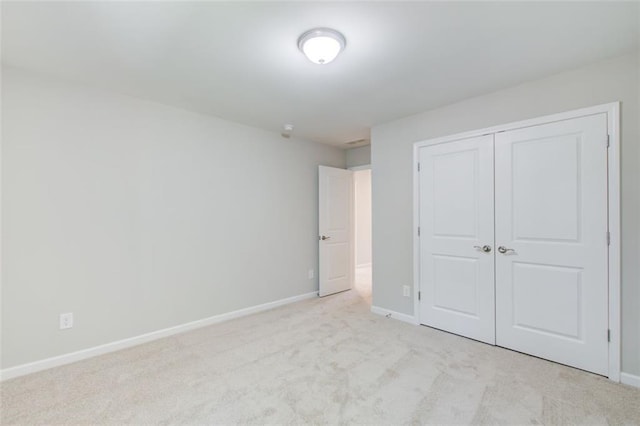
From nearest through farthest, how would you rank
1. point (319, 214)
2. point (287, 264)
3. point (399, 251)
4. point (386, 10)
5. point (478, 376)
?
point (386, 10) → point (478, 376) → point (399, 251) → point (287, 264) → point (319, 214)

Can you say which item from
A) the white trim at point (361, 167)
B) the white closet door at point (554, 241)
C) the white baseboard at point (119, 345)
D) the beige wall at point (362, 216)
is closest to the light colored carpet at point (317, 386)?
the white baseboard at point (119, 345)

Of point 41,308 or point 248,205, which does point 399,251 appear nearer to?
point 248,205

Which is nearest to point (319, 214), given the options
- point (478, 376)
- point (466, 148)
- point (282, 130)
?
point (282, 130)

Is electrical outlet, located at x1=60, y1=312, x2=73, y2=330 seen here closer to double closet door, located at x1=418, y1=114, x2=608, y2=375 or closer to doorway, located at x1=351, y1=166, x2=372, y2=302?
double closet door, located at x1=418, y1=114, x2=608, y2=375

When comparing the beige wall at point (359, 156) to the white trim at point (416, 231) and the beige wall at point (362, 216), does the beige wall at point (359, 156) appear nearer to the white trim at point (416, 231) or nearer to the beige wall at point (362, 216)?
the white trim at point (416, 231)

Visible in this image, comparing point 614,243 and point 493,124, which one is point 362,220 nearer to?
point 493,124

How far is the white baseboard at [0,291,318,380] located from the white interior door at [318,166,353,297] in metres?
0.96

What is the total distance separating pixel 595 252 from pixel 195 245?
3.61m

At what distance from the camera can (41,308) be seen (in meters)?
2.39

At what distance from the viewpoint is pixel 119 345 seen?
274 cm

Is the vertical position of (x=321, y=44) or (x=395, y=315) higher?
(x=321, y=44)

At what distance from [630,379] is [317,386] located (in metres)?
2.20

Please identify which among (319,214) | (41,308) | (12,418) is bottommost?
(12,418)

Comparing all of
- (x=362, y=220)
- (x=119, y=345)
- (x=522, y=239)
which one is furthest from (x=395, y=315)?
(x=362, y=220)
